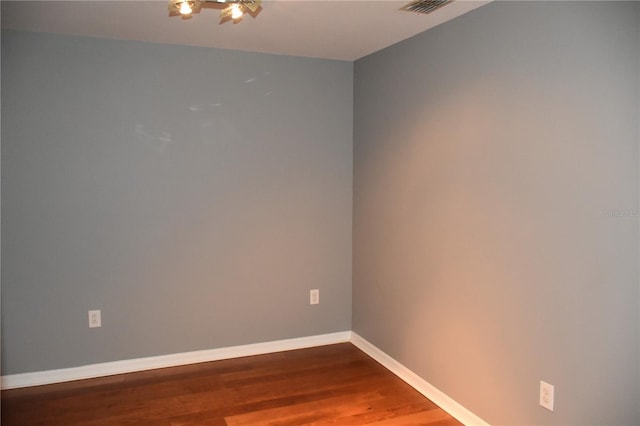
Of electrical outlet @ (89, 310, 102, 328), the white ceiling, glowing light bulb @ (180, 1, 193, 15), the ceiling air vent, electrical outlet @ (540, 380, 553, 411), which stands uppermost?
the white ceiling

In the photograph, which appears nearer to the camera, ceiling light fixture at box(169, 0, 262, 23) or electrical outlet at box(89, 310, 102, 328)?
ceiling light fixture at box(169, 0, 262, 23)

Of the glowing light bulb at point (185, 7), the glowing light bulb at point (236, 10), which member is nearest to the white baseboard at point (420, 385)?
the glowing light bulb at point (236, 10)

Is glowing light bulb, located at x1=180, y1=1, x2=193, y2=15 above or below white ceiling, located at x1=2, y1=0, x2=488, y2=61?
below

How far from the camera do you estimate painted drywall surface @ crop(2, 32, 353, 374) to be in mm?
3195

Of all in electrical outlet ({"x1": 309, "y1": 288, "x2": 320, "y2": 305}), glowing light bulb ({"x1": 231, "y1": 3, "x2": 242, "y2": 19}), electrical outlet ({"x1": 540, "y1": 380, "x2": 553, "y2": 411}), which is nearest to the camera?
electrical outlet ({"x1": 540, "y1": 380, "x2": 553, "y2": 411})

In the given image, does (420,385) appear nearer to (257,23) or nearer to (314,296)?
(314,296)

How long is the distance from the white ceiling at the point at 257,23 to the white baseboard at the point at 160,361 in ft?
7.15

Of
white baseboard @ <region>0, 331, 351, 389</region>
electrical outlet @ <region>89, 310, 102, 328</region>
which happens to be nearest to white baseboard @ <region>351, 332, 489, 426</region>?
white baseboard @ <region>0, 331, 351, 389</region>

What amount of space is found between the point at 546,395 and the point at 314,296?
6.57ft

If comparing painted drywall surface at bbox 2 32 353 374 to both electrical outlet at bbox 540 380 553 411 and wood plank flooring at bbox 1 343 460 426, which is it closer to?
wood plank flooring at bbox 1 343 460 426

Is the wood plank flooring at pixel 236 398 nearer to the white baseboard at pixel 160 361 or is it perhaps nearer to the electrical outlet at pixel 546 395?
the white baseboard at pixel 160 361

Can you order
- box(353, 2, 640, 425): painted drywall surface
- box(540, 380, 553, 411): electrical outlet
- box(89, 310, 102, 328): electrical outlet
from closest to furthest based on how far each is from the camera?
box(353, 2, 640, 425): painted drywall surface
box(540, 380, 553, 411): electrical outlet
box(89, 310, 102, 328): electrical outlet

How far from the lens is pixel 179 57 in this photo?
3.48m

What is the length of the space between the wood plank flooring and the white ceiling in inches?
88.4
